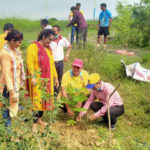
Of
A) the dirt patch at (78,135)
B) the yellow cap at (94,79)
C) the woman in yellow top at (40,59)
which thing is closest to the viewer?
the woman in yellow top at (40,59)

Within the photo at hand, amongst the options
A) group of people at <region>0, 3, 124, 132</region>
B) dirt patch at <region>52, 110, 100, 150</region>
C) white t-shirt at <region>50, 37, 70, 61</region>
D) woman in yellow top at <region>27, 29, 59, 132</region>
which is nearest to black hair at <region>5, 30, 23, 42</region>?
group of people at <region>0, 3, 124, 132</region>

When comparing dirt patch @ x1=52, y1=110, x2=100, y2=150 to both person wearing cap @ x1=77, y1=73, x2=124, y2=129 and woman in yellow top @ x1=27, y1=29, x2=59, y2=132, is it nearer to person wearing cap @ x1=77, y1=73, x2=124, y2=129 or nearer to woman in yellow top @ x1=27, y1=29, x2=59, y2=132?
person wearing cap @ x1=77, y1=73, x2=124, y2=129

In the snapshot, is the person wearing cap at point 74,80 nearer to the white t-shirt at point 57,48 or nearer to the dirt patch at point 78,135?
the dirt patch at point 78,135

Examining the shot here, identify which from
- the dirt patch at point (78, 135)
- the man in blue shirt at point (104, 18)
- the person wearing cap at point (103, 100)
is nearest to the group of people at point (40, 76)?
the person wearing cap at point (103, 100)

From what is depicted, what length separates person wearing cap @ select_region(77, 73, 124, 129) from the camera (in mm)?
3330

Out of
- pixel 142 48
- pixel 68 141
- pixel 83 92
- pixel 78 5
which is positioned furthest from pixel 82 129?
pixel 142 48

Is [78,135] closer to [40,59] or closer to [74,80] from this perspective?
[74,80]

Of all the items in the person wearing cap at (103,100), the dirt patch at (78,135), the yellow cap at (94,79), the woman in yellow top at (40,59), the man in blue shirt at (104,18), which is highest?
the man in blue shirt at (104,18)

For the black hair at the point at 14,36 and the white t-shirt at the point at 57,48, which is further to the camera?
the white t-shirt at the point at 57,48

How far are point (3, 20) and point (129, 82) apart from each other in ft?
43.7

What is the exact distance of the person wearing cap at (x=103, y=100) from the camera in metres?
3.33

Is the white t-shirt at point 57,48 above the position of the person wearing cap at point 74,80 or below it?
above

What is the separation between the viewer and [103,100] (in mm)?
3605

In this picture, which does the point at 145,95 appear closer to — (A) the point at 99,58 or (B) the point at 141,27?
(A) the point at 99,58
